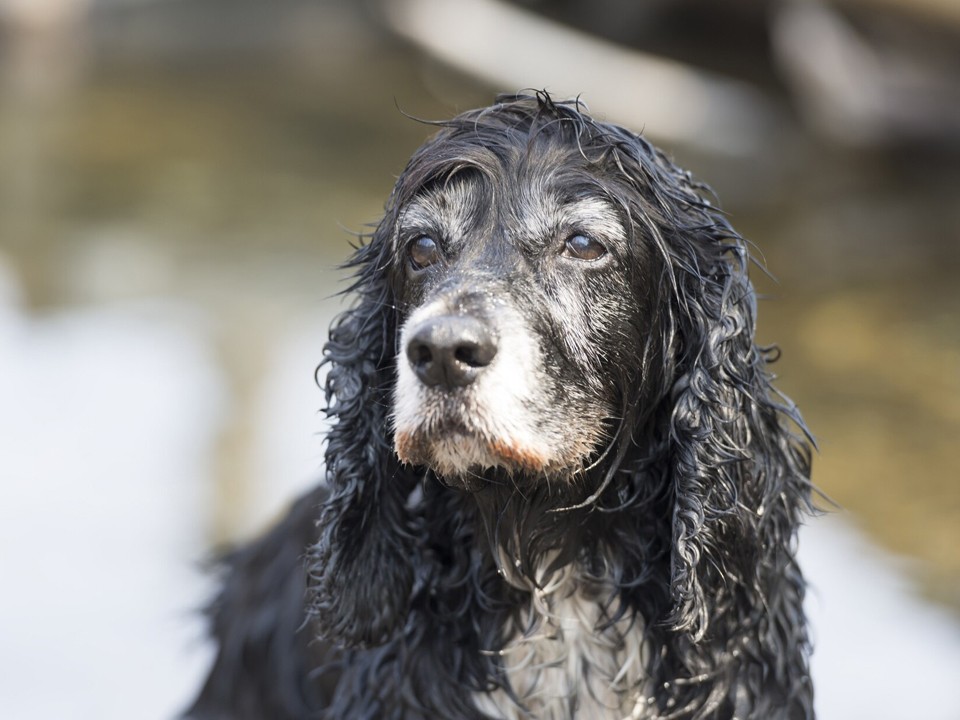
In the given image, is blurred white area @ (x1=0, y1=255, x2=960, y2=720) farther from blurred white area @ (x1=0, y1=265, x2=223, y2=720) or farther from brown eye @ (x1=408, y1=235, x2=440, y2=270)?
brown eye @ (x1=408, y1=235, x2=440, y2=270)

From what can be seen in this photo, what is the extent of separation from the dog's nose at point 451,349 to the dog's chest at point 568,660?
821 millimetres

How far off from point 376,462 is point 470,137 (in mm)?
909

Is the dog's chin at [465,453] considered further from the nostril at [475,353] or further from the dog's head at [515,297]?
the nostril at [475,353]

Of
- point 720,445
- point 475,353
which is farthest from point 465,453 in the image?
point 720,445

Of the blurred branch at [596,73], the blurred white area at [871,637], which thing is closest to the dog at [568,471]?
the blurred white area at [871,637]

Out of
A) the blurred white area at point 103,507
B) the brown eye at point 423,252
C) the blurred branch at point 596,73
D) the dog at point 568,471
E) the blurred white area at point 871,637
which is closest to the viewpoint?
the dog at point 568,471

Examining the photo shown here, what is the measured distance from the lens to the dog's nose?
2885mm

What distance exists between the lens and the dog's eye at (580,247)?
3227 mm

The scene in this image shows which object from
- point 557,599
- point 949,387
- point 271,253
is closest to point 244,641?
point 557,599

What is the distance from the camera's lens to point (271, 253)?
8.70m

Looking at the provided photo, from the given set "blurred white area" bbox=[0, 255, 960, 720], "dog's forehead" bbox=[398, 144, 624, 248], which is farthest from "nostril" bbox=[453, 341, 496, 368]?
"blurred white area" bbox=[0, 255, 960, 720]

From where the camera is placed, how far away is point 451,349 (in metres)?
2.90

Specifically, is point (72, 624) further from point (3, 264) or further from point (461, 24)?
point (461, 24)

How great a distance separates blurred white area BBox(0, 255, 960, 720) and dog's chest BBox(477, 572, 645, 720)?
2.72 feet
